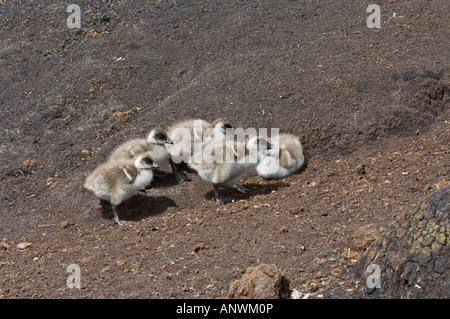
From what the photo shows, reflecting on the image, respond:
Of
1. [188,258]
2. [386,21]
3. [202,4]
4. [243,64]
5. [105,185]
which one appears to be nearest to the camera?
[188,258]

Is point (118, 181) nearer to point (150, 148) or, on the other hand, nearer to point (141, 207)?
point (141, 207)

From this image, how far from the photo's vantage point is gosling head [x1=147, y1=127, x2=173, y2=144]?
27.9 feet

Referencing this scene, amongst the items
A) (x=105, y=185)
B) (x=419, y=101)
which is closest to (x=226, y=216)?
(x=105, y=185)

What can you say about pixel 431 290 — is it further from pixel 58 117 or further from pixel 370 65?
pixel 58 117

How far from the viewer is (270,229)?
6.26m

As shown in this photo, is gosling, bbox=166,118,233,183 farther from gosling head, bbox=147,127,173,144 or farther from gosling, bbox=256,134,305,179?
gosling, bbox=256,134,305,179

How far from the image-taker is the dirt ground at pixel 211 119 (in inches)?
224

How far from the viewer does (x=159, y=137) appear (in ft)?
28.0

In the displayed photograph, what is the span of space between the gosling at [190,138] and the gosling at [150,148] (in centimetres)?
17

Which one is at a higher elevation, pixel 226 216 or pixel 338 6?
pixel 338 6

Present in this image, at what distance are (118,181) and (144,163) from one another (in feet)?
1.69

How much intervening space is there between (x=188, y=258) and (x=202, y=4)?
890cm

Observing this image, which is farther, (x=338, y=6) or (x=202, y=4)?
(x=202, y=4)

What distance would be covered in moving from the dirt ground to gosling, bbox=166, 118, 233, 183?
0.28 metres
